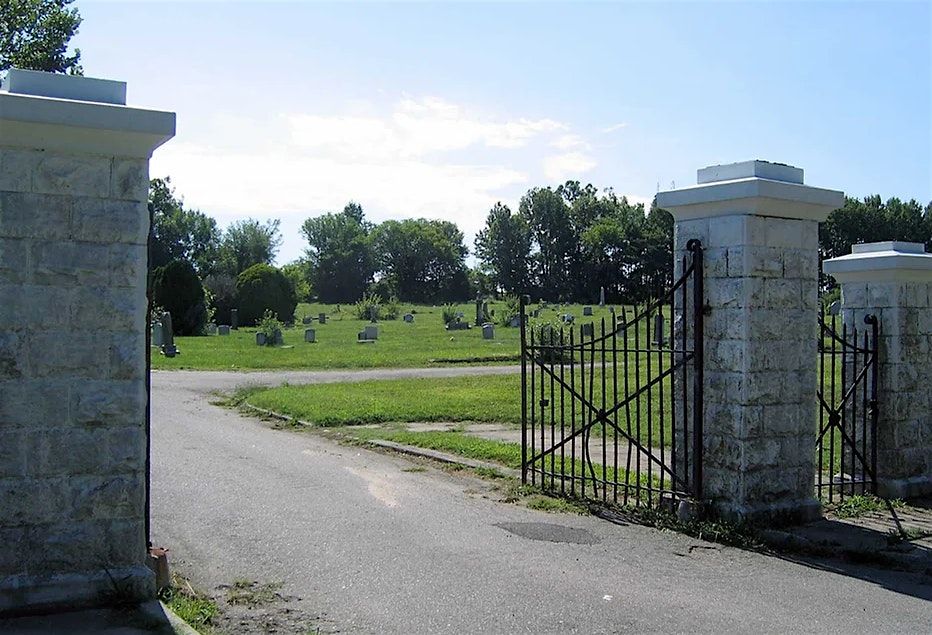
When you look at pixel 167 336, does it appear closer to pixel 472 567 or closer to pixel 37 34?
pixel 37 34

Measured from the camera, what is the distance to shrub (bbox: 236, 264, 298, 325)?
43.2 m

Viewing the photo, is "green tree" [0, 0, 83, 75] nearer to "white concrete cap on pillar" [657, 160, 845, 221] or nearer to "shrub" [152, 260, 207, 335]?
"shrub" [152, 260, 207, 335]

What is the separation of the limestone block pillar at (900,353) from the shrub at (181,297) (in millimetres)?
32148

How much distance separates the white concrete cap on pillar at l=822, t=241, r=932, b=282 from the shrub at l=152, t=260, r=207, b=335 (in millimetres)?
31984

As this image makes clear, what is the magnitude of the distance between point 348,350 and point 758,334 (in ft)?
69.3

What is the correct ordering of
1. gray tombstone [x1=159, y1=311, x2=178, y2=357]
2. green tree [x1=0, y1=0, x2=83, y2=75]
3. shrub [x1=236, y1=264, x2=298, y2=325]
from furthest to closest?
shrub [x1=236, y1=264, x2=298, y2=325] → green tree [x1=0, y1=0, x2=83, y2=75] → gray tombstone [x1=159, y1=311, x2=178, y2=357]

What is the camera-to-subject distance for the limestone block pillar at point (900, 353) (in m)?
8.49

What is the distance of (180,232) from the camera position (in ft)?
258

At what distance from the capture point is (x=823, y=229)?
62.5 metres

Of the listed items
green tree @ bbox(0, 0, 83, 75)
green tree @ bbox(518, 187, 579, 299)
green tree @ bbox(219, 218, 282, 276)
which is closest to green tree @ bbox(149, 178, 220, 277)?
green tree @ bbox(219, 218, 282, 276)

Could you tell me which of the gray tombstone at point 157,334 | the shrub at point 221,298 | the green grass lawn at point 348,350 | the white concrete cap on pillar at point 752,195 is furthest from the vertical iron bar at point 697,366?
the shrub at point 221,298

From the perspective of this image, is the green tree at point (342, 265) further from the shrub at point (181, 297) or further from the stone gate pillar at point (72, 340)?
the stone gate pillar at point (72, 340)

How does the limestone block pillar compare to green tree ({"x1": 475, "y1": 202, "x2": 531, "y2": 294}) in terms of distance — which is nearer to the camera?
A: the limestone block pillar

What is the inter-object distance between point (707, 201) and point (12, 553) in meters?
5.65
